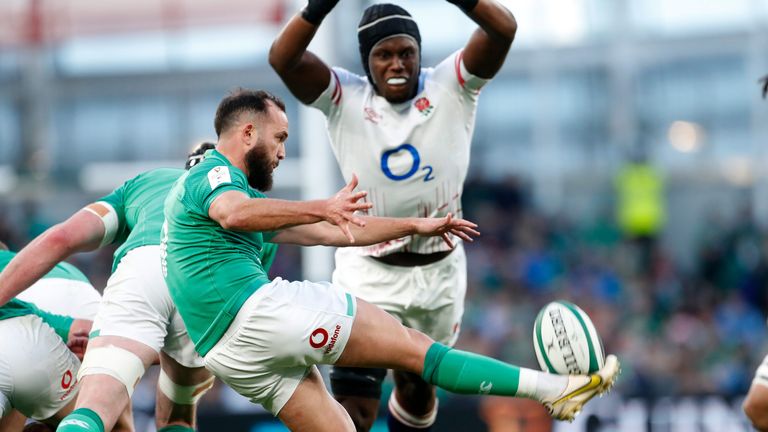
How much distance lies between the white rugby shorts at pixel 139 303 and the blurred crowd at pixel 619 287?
17.7ft

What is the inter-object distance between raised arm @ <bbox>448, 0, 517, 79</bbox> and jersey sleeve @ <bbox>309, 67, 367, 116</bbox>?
68 centimetres

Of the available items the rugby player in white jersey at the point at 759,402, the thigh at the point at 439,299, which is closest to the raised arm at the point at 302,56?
the thigh at the point at 439,299

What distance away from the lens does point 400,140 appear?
20.3ft

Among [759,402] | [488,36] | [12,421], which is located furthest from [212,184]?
[759,402]

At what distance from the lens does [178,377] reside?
5.97 metres

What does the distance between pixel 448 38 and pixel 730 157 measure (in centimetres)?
509

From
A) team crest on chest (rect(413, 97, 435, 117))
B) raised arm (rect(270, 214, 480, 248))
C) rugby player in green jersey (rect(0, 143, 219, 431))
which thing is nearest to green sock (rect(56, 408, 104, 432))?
rugby player in green jersey (rect(0, 143, 219, 431))

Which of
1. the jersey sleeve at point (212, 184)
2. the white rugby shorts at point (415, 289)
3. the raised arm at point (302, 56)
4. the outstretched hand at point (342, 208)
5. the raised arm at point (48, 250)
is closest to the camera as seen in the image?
the outstretched hand at point (342, 208)

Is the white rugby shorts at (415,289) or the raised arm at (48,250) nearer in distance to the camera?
the raised arm at (48,250)

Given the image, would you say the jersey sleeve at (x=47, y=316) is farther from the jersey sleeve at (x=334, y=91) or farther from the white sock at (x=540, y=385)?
the white sock at (x=540, y=385)

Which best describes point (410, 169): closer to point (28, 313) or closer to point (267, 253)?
point (267, 253)

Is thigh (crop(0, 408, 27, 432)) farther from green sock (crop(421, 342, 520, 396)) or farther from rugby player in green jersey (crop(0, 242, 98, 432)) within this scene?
green sock (crop(421, 342, 520, 396))

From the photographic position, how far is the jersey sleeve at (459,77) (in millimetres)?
6203

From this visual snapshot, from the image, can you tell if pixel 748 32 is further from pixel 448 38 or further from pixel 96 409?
pixel 96 409
